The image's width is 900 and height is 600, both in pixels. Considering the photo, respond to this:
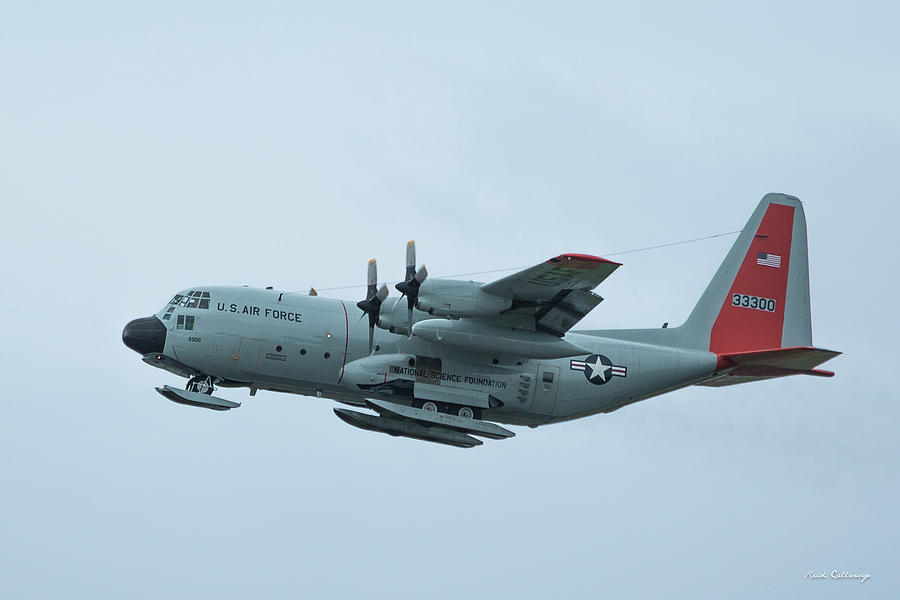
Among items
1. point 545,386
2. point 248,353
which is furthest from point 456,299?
point 248,353

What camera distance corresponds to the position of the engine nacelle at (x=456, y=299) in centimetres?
1978

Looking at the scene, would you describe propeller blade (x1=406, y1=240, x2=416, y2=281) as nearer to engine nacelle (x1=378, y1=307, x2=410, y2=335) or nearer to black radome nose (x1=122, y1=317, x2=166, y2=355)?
engine nacelle (x1=378, y1=307, x2=410, y2=335)

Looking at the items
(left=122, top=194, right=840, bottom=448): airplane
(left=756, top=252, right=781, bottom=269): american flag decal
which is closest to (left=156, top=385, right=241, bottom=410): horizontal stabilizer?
(left=122, top=194, right=840, bottom=448): airplane

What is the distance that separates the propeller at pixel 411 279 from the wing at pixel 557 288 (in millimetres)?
1294

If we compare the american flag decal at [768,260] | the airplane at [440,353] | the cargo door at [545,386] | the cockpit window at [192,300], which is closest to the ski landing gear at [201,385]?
the airplane at [440,353]

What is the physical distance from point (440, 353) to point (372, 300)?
1.81m

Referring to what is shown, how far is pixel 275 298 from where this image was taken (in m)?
21.7

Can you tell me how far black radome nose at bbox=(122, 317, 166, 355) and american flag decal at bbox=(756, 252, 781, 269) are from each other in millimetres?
13204

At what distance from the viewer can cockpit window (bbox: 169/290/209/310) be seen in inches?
845

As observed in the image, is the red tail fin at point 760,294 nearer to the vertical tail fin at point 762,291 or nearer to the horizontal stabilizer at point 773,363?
Result: the vertical tail fin at point 762,291

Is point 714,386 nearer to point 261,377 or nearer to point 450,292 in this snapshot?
point 450,292

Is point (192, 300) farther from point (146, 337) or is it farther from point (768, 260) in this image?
point (768, 260)

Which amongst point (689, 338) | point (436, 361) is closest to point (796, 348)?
point (689, 338)

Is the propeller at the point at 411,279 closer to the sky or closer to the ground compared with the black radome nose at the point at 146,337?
closer to the sky
